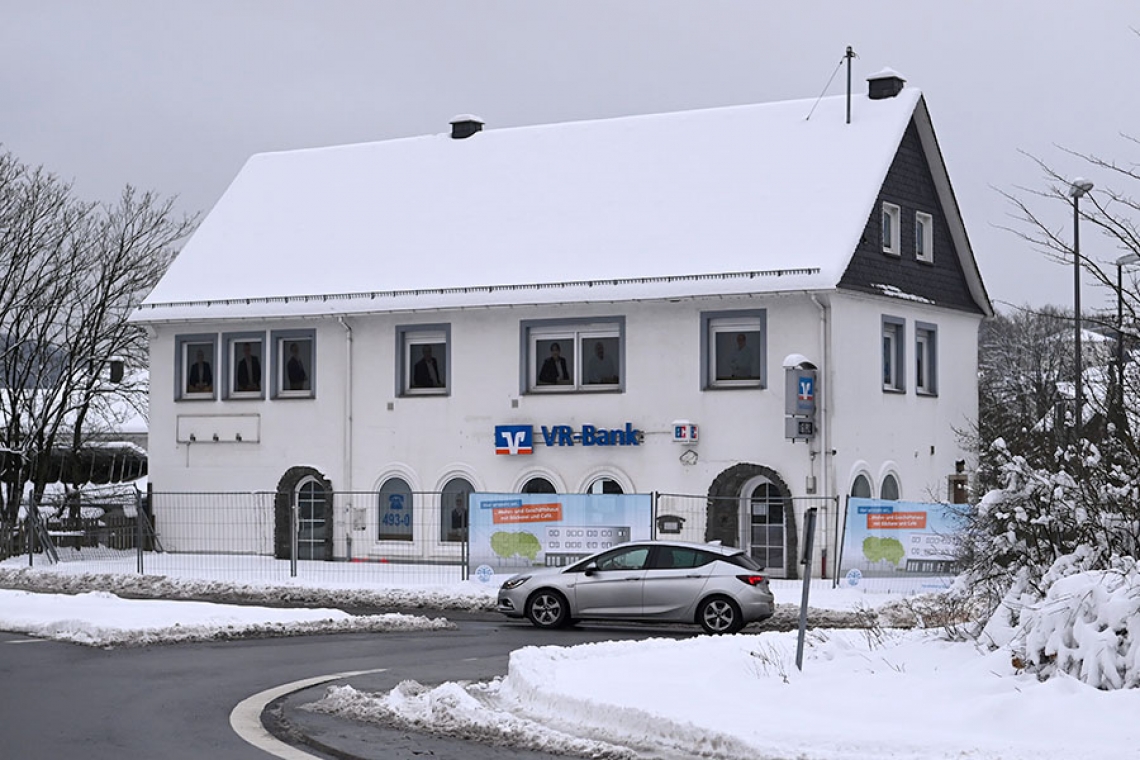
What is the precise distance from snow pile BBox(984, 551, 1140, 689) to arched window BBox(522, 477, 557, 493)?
74.3ft

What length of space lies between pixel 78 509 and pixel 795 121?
18.2 meters

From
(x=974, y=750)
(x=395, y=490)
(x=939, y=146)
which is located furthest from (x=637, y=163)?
(x=974, y=750)

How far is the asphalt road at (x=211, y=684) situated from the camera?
12.3m

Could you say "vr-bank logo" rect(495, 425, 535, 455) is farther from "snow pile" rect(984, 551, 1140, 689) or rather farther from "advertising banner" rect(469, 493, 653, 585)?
"snow pile" rect(984, 551, 1140, 689)

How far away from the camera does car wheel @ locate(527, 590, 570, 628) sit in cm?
2441

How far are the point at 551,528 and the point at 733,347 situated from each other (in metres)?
5.77

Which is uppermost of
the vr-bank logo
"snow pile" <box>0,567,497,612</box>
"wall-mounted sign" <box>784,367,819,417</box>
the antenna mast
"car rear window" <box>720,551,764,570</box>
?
the antenna mast

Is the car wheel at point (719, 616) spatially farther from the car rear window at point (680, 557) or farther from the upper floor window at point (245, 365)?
the upper floor window at point (245, 365)

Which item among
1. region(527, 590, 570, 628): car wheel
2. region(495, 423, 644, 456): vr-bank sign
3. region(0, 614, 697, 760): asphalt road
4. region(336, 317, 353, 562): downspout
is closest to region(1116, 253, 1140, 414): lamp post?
region(0, 614, 697, 760): asphalt road

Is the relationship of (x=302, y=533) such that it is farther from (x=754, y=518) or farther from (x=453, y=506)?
(x=754, y=518)

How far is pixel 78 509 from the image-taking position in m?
38.0

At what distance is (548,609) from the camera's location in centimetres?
2455

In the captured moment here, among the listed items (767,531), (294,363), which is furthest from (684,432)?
(294,363)

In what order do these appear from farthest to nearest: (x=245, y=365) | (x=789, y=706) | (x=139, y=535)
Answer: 1. (x=245, y=365)
2. (x=139, y=535)
3. (x=789, y=706)
